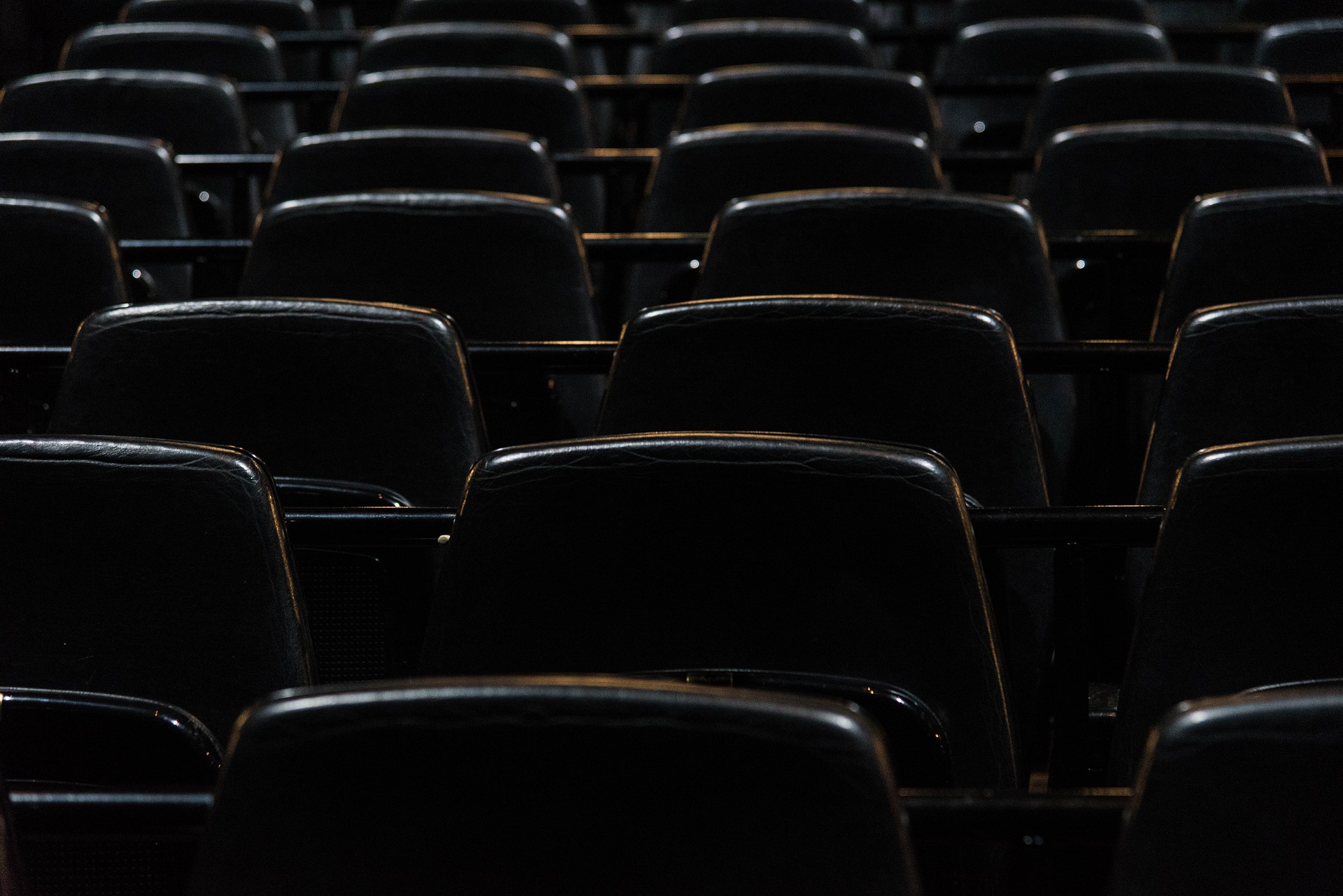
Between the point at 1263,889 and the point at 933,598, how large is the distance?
0.34 m

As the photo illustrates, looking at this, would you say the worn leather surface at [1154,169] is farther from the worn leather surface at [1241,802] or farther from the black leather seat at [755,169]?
the worn leather surface at [1241,802]

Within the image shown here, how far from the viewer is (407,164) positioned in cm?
224

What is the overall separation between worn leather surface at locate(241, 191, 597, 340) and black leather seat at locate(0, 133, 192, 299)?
1.88ft

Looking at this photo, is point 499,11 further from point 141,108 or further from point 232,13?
point 141,108

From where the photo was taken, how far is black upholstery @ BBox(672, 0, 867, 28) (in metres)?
3.81

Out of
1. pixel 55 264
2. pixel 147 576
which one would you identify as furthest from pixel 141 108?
pixel 147 576

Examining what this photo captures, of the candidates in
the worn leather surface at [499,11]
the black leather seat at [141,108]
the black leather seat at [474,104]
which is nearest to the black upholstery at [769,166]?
the black leather seat at [474,104]

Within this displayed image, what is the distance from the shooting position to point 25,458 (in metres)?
1.04

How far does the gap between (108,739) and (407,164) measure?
139 centimetres

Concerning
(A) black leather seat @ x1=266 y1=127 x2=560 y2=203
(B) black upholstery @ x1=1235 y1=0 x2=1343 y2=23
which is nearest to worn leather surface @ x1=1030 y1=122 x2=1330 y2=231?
(A) black leather seat @ x1=266 y1=127 x2=560 y2=203

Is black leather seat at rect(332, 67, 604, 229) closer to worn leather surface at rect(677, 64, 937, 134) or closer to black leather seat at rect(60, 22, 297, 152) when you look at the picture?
worn leather surface at rect(677, 64, 937, 134)

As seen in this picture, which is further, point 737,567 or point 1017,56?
point 1017,56

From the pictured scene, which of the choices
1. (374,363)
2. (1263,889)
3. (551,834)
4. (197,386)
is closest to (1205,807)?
(1263,889)

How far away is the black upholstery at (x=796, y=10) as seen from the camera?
3811 mm
